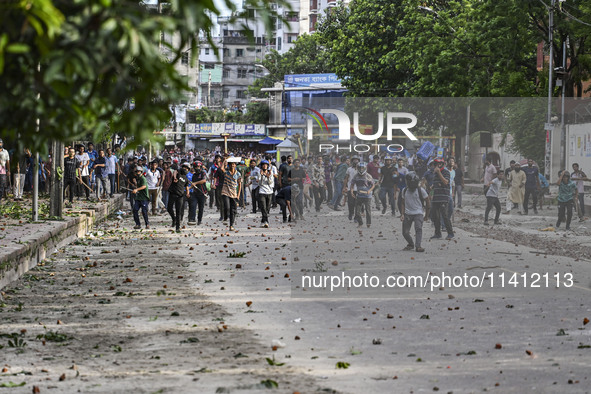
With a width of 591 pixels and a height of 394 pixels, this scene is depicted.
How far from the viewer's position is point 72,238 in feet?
66.6

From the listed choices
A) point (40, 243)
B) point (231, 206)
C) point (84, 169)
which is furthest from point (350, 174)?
point (84, 169)

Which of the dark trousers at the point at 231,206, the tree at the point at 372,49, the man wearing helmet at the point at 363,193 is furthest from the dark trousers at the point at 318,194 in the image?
the tree at the point at 372,49

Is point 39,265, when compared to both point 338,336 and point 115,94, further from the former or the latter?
point 115,94

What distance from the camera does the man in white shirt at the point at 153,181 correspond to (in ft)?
94.7

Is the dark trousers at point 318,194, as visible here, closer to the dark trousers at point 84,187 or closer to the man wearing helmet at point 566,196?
the man wearing helmet at point 566,196

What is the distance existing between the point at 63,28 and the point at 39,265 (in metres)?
12.7

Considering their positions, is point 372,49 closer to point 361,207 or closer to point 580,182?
point 580,182

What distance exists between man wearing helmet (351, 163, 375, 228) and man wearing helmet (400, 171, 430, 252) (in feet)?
2.62

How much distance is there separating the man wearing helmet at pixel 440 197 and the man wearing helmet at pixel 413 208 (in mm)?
174

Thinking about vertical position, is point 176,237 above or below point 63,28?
below

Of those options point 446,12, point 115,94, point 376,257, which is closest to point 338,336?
point 115,94

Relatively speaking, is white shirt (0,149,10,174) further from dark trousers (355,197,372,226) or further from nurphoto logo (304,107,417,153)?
nurphoto logo (304,107,417,153)

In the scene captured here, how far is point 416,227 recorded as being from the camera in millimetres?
16656

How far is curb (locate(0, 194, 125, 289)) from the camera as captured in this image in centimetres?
1327
